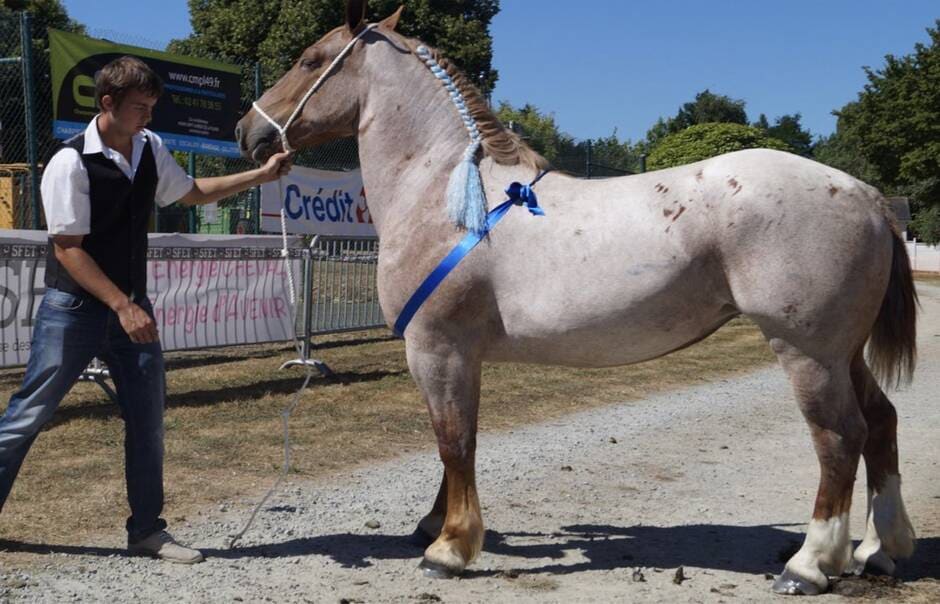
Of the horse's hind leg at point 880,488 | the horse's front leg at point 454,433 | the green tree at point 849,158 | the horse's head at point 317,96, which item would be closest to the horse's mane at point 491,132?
the horse's head at point 317,96

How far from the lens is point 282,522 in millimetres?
4969

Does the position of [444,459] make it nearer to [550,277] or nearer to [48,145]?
[550,277]

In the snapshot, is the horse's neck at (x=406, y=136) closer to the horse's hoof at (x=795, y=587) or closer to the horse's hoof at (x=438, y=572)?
the horse's hoof at (x=438, y=572)

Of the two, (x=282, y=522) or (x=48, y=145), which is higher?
(x=48, y=145)

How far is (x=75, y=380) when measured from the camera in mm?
4203

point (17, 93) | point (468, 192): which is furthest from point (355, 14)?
point (17, 93)

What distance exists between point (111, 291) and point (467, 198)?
61.1 inches

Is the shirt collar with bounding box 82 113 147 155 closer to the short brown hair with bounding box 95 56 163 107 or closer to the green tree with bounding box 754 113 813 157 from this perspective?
the short brown hair with bounding box 95 56 163 107

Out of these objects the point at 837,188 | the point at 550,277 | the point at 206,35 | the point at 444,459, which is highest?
the point at 206,35

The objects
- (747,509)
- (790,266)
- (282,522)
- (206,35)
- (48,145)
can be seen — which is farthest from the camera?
(206,35)

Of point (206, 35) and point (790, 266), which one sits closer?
point (790, 266)

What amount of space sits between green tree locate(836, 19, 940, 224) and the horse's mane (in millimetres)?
41934

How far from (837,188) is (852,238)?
8.5 inches

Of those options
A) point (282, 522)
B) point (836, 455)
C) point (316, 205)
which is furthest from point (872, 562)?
point (316, 205)
